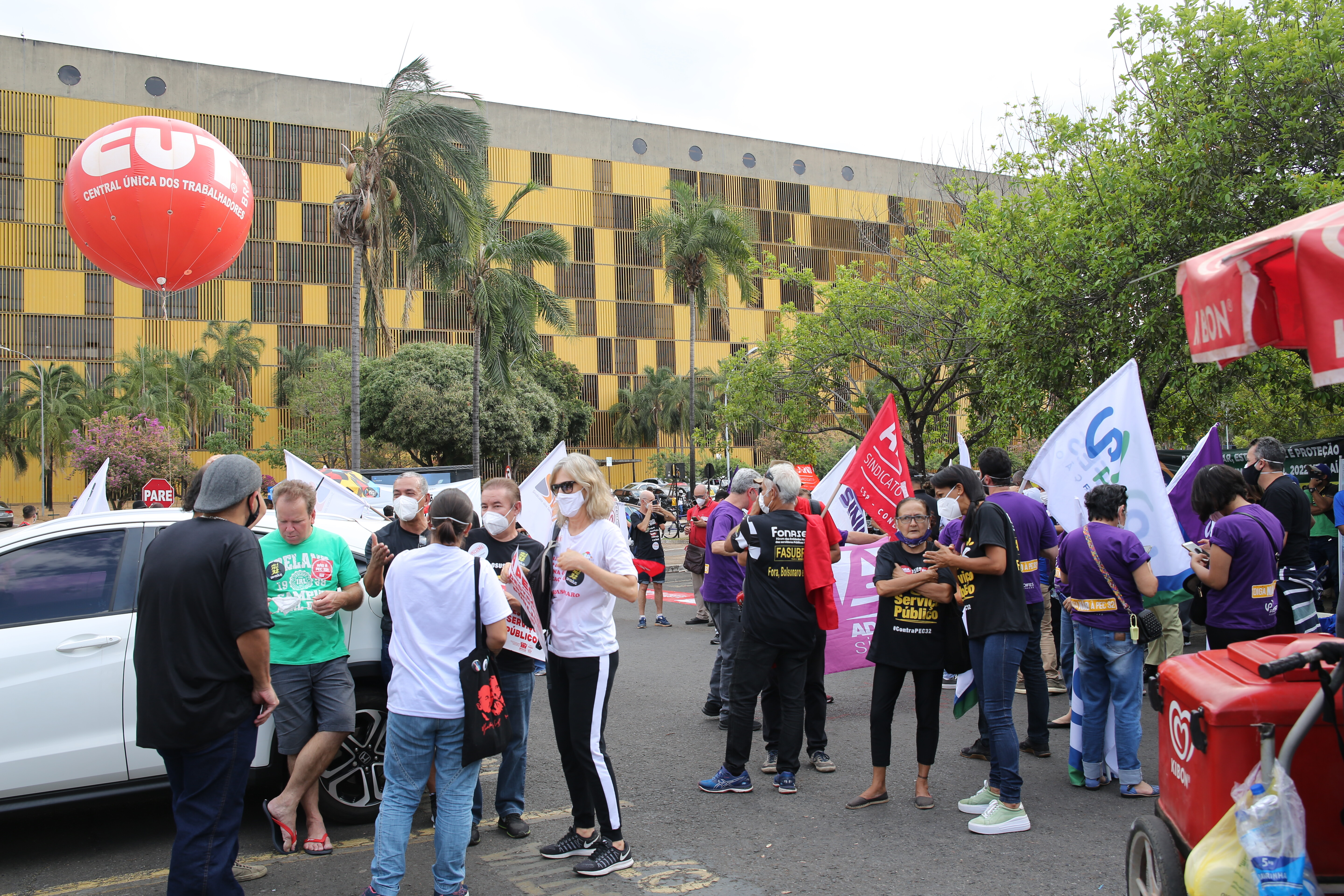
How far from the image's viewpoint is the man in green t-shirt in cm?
464

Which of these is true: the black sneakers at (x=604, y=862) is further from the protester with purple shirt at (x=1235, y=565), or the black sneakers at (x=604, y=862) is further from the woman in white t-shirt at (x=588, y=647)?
the protester with purple shirt at (x=1235, y=565)

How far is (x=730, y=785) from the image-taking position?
18.3ft

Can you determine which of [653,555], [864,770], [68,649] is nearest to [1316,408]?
[653,555]

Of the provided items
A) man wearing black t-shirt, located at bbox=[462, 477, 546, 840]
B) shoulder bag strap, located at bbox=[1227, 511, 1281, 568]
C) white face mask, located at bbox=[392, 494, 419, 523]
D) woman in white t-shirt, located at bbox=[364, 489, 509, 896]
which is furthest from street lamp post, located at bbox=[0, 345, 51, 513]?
shoulder bag strap, located at bbox=[1227, 511, 1281, 568]

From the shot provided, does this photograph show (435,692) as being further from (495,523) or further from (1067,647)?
(1067,647)

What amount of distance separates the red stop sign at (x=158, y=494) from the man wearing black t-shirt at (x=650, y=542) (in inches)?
293

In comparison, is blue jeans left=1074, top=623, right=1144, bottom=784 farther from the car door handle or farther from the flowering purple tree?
the flowering purple tree

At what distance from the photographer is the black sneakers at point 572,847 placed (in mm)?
4559

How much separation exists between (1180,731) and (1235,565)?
2.55 m

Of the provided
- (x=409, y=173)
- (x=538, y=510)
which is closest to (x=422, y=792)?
(x=538, y=510)

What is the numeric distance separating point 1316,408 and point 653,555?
12.0 metres

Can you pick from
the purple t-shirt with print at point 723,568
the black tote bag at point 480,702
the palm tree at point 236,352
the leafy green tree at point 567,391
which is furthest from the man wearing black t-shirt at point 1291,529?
the palm tree at point 236,352

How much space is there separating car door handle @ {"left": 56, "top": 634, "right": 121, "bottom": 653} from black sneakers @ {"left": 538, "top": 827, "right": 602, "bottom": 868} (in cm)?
232

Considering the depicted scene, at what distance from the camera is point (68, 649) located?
176 inches
